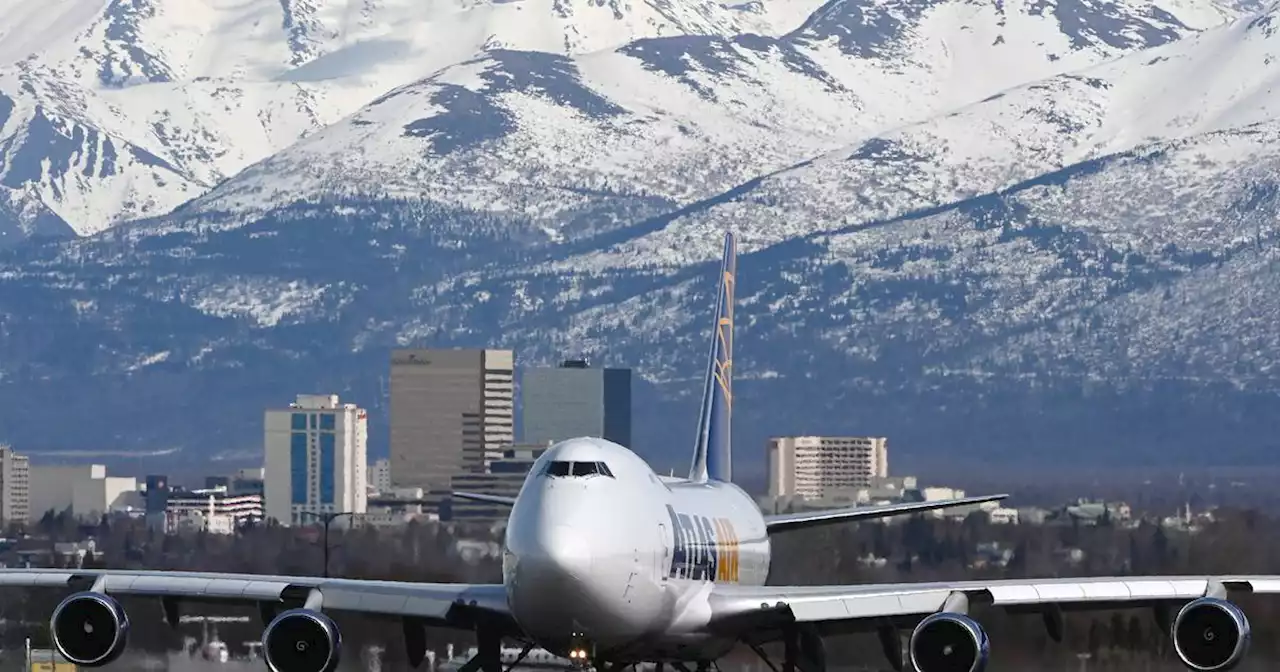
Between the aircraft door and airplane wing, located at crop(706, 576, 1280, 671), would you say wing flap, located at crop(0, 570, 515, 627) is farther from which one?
airplane wing, located at crop(706, 576, 1280, 671)

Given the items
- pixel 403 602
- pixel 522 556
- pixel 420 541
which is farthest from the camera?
pixel 420 541

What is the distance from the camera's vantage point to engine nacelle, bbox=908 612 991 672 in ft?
140

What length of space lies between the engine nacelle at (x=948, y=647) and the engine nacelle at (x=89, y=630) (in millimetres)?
10802

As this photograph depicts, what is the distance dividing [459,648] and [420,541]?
46.2m

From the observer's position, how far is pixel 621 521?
41.4 metres

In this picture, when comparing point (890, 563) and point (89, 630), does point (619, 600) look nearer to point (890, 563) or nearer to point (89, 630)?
point (89, 630)

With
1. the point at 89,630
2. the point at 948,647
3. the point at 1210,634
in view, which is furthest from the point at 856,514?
the point at 89,630

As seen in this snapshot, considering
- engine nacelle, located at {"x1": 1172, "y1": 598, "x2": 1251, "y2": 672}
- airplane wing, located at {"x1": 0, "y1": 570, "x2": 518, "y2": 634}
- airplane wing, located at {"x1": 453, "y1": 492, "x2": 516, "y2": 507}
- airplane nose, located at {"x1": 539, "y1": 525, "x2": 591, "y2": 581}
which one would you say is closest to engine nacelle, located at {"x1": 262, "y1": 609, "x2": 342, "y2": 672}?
airplane wing, located at {"x1": 0, "y1": 570, "x2": 518, "y2": 634}

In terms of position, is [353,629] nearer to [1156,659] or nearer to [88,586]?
[1156,659]

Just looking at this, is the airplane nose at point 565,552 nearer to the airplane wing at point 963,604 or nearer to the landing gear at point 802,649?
the airplane wing at point 963,604

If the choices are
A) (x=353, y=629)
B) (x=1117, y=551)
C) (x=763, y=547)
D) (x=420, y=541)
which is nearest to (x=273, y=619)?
(x=763, y=547)

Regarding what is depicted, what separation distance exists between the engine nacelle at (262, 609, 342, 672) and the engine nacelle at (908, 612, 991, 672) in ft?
24.8

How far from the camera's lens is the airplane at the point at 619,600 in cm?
4053

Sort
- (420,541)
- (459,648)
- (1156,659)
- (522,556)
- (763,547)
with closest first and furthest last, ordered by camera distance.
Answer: (522,556) → (763,547) → (1156,659) → (459,648) → (420,541)
